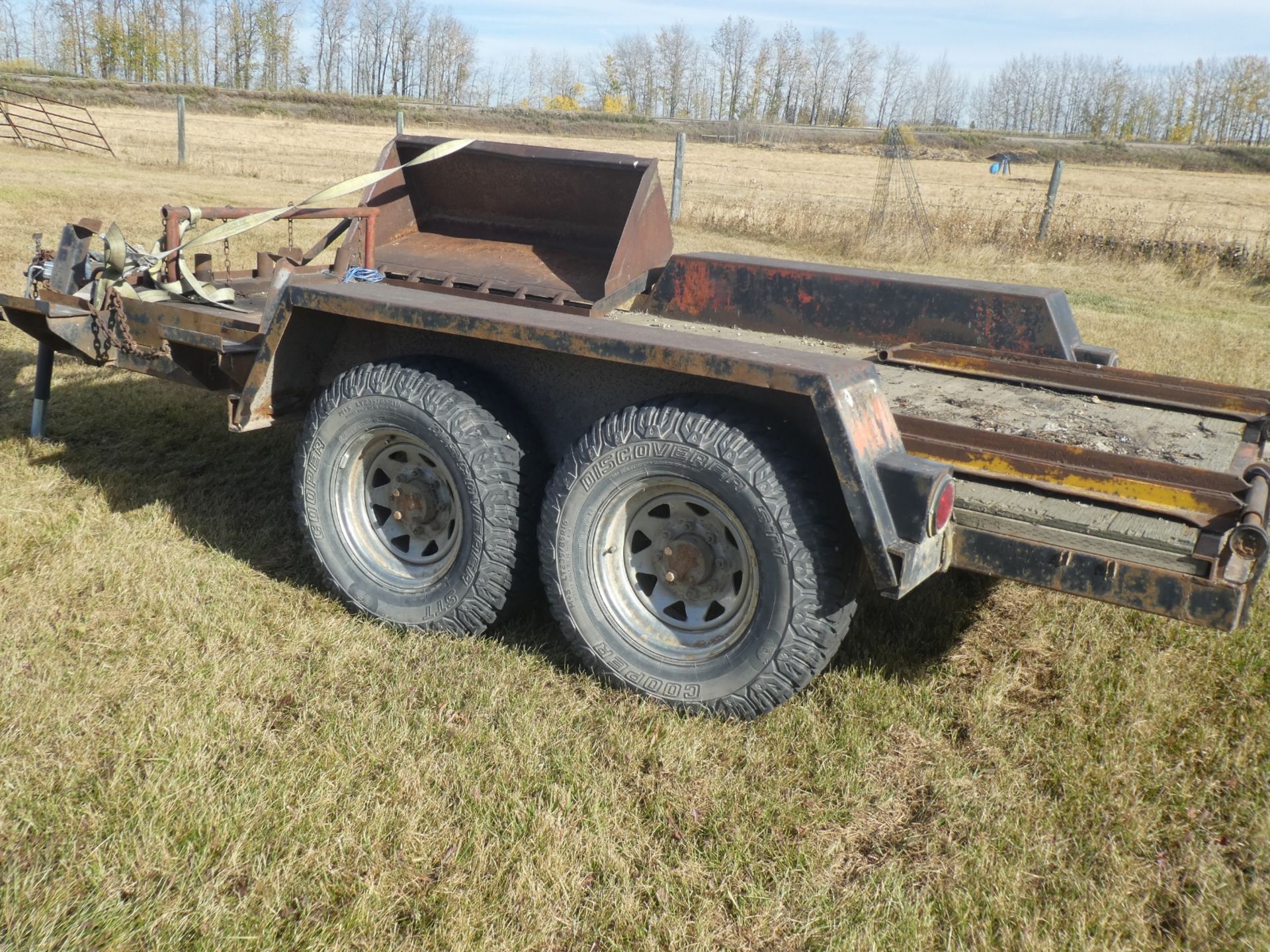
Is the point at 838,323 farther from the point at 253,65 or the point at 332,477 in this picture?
the point at 253,65

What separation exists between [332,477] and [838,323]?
2.32m

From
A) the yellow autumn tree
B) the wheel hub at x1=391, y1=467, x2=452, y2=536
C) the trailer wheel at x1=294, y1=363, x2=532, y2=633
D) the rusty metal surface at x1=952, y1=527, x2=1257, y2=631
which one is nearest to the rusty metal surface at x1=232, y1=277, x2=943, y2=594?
the rusty metal surface at x1=952, y1=527, x2=1257, y2=631

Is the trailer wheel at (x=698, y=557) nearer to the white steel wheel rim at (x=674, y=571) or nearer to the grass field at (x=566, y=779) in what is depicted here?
the white steel wheel rim at (x=674, y=571)

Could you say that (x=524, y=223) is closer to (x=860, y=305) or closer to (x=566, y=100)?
(x=860, y=305)

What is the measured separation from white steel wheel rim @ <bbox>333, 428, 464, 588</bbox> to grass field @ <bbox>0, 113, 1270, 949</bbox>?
0.77 ft

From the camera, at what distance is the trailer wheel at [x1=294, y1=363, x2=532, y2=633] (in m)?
3.11

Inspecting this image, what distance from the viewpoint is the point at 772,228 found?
1575cm

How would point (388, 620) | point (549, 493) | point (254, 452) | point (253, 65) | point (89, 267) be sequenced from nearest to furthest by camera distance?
point (549, 493) < point (388, 620) < point (89, 267) < point (254, 452) < point (253, 65)

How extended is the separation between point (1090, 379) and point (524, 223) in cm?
274

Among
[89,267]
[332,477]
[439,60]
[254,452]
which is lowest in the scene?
[254,452]

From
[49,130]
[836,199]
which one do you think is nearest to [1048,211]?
[836,199]

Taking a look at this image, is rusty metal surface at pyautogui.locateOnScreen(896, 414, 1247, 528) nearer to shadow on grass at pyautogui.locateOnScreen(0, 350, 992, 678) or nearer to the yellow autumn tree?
shadow on grass at pyautogui.locateOnScreen(0, 350, 992, 678)

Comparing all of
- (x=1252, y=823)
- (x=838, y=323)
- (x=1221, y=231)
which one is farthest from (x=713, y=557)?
(x=1221, y=231)

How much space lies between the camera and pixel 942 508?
248 cm
